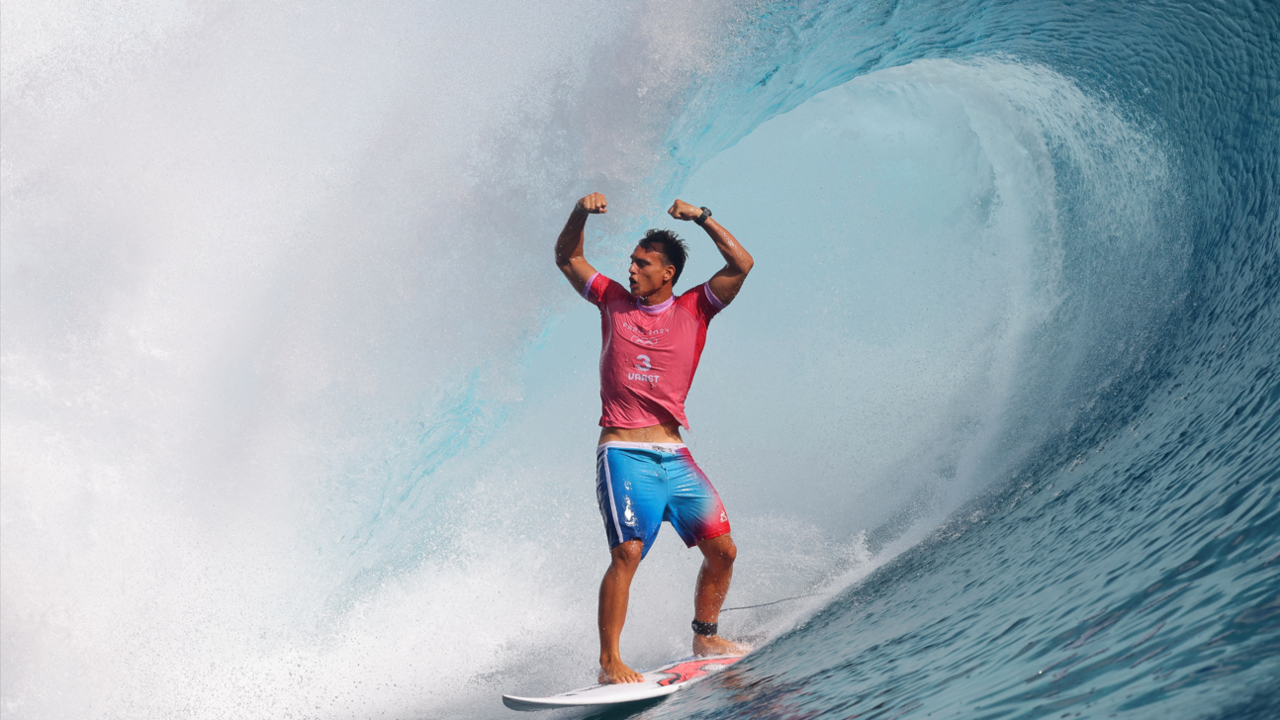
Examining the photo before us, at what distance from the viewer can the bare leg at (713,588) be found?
3510mm

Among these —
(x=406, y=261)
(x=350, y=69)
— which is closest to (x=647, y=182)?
(x=406, y=261)

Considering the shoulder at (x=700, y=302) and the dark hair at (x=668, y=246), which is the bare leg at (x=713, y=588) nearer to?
the shoulder at (x=700, y=302)

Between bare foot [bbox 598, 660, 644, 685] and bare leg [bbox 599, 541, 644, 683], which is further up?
bare leg [bbox 599, 541, 644, 683]

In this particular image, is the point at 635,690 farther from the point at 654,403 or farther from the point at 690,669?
the point at 654,403

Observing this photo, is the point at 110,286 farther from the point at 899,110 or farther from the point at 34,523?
the point at 899,110

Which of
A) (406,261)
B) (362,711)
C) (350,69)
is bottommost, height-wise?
(362,711)

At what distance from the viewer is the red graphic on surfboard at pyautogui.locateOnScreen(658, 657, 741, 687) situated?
321 centimetres

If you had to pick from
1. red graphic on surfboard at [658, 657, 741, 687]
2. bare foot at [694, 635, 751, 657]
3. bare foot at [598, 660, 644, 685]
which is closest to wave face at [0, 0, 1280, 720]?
bare foot at [694, 635, 751, 657]

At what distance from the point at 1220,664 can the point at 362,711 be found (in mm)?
4125

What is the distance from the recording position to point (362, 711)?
14.9ft

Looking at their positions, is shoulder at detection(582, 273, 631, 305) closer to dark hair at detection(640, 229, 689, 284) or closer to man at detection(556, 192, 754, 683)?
man at detection(556, 192, 754, 683)

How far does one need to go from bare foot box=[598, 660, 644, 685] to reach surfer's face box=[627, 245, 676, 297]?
4.61ft

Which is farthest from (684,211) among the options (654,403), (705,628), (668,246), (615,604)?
(705,628)

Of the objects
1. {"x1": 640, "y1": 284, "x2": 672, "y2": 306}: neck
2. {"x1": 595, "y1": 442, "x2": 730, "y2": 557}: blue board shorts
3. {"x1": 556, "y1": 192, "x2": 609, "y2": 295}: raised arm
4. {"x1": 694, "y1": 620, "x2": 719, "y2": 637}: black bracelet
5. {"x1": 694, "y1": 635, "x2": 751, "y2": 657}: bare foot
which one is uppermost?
{"x1": 556, "y1": 192, "x2": 609, "y2": 295}: raised arm
